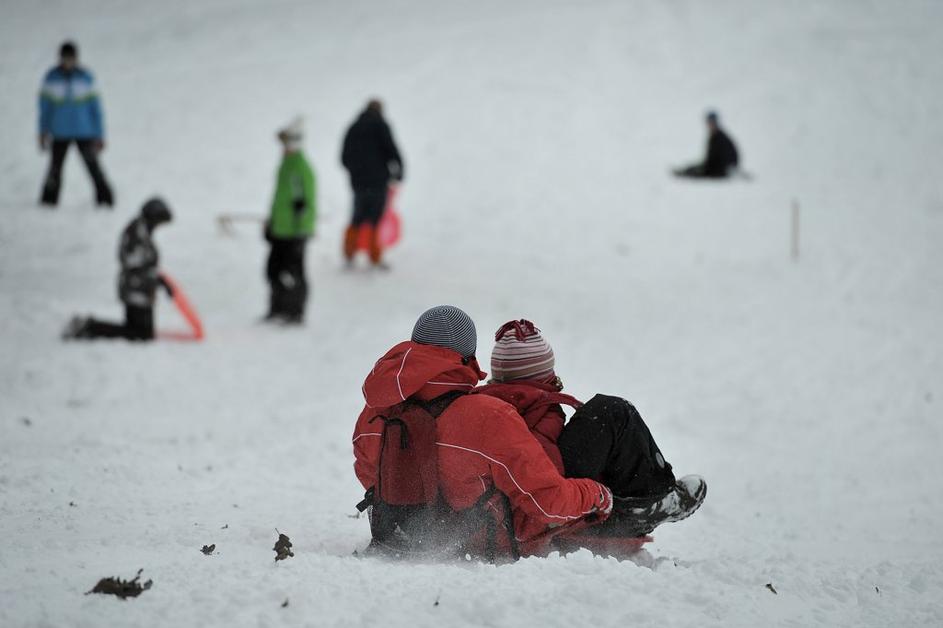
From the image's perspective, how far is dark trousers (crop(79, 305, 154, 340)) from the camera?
741 cm

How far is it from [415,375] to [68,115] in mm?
8967

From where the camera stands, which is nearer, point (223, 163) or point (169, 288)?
point (169, 288)

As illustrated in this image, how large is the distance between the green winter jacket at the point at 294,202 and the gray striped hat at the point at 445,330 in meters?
5.44

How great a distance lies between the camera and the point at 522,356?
3568 millimetres

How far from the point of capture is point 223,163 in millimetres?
14617

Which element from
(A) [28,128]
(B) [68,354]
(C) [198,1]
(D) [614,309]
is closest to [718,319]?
(D) [614,309]

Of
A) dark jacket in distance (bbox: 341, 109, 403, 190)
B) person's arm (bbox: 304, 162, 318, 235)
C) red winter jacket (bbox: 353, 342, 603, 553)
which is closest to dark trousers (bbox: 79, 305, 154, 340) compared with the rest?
person's arm (bbox: 304, 162, 318, 235)

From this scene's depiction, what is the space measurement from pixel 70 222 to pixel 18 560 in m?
8.38

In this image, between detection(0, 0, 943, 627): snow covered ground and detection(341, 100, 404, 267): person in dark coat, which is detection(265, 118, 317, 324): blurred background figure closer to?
detection(0, 0, 943, 627): snow covered ground

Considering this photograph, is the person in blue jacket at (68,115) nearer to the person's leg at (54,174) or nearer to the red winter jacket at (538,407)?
the person's leg at (54,174)

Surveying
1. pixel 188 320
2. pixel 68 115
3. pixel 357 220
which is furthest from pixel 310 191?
pixel 68 115

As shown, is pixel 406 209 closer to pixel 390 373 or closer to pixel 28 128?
pixel 28 128

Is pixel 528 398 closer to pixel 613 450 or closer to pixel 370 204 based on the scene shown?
pixel 613 450

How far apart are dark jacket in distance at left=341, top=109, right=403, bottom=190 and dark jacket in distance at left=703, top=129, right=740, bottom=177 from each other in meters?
6.16
